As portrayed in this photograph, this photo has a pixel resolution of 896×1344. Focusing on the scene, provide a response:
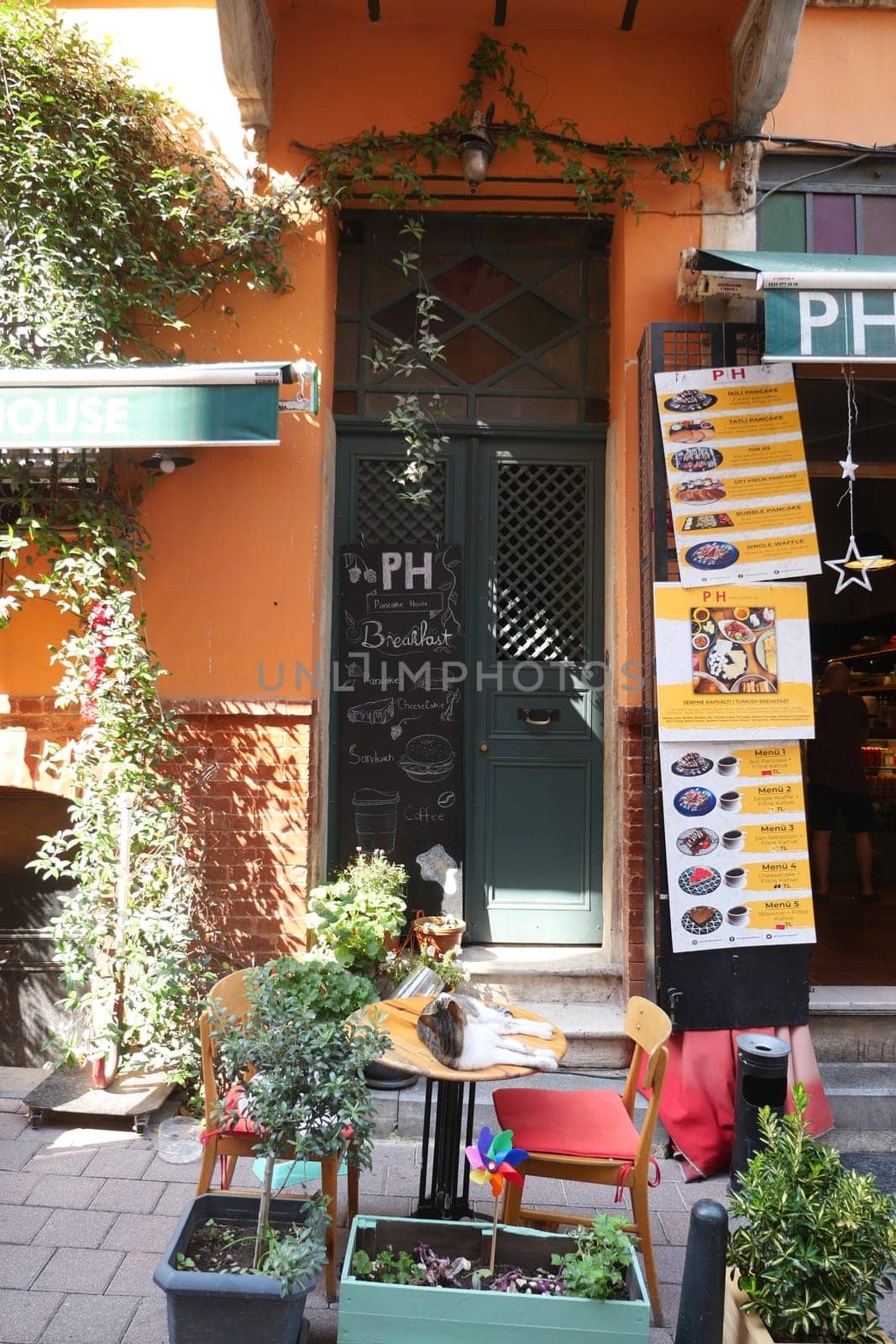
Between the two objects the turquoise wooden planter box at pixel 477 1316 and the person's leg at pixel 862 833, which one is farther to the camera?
the person's leg at pixel 862 833

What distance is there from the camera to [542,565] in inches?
224

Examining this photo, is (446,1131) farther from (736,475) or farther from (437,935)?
(736,475)

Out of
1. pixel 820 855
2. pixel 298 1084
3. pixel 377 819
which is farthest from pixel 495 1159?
pixel 820 855

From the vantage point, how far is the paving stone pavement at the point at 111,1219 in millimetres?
3146

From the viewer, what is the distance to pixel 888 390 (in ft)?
19.2

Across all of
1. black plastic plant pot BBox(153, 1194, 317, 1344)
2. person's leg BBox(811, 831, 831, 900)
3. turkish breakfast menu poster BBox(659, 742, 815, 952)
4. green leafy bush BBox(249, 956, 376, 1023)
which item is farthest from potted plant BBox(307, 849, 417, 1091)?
person's leg BBox(811, 831, 831, 900)

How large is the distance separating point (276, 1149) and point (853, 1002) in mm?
3412

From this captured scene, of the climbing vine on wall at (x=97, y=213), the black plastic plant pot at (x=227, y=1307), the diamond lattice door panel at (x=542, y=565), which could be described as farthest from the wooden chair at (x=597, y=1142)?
the climbing vine on wall at (x=97, y=213)

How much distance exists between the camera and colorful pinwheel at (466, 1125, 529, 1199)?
108 inches

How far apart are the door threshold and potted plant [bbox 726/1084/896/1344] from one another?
7.80 ft

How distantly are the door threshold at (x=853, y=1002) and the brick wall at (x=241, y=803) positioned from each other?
106 inches

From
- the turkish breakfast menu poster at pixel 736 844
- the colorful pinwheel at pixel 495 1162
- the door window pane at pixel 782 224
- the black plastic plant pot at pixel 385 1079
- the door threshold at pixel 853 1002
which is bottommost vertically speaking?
the black plastic plant pot at pixel 385 1079

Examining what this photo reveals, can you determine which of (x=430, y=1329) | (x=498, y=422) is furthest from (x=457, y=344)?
(x=430, y=1329)

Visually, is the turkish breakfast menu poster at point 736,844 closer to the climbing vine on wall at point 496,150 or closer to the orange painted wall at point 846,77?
the climbing vine on wall at point 496,150
